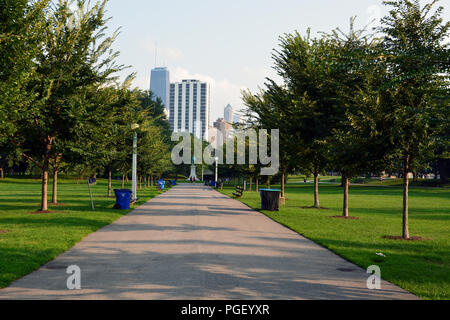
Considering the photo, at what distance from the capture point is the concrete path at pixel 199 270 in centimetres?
626

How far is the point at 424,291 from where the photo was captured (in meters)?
6.58

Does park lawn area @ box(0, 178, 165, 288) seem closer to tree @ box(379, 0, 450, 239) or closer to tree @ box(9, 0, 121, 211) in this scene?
tree @ box(9, 0, 121, 211)

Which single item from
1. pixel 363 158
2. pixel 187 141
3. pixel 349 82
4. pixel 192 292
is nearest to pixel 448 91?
pixel 363 158

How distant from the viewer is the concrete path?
6262mm

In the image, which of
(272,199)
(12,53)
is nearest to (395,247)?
(272,199)

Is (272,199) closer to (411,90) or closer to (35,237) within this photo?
(411,90)

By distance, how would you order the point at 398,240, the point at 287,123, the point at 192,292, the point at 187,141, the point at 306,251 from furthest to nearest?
the point at 187,141 < the point at 287,123 < the point at 398,240 < the point at 306,251 < the point at 192,292

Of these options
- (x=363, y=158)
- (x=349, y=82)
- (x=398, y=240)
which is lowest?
(x=398, y=240)

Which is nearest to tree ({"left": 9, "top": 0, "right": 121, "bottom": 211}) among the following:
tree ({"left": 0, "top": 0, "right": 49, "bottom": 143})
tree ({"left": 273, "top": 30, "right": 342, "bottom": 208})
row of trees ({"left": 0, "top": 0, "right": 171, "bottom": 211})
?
row of trees ({"left": 0, "top": 0, "right": 171, "bottom": 211})

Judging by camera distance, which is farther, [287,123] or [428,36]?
[287,123]

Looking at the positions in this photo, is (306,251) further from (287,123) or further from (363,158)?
(287,123)
